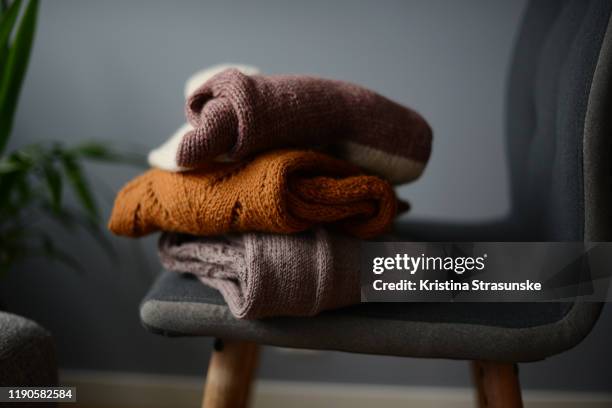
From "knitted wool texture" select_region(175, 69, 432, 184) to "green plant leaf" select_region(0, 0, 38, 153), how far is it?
0.43m

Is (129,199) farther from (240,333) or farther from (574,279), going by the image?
(574,279)

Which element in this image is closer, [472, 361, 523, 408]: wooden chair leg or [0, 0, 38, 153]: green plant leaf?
[472, 361, 523, 408]: wooden chair leg

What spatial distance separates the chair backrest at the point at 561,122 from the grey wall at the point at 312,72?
17 cm

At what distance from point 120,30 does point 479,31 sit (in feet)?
2.40

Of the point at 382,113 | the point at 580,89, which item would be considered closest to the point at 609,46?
the point at 580,89

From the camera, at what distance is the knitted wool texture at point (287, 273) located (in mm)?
479

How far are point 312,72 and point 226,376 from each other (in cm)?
67

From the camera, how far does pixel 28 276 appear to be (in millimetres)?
1181

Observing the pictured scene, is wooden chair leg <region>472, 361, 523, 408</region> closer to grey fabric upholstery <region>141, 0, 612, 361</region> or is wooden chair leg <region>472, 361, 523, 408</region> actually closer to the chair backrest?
grey fabric upholstery <region>141, 0, 612, 361</region>

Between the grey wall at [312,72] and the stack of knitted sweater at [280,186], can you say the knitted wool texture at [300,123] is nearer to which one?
the stack of knitted sweater at [280,186]

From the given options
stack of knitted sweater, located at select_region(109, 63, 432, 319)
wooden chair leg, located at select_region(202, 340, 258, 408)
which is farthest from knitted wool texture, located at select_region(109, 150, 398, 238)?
wooden chair leg, located at select_region(202, 340, 258, 408)

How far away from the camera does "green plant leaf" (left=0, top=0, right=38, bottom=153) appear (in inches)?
30.1

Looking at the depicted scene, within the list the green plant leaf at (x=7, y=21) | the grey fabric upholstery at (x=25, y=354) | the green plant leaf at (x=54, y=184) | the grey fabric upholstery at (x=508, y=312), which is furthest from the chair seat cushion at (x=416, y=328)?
the green plant leaf at (x=7, y=21)

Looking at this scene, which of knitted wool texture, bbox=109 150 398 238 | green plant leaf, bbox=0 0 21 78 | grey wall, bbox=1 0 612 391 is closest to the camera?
knitted wool texture, bbox=109 150 398 238
